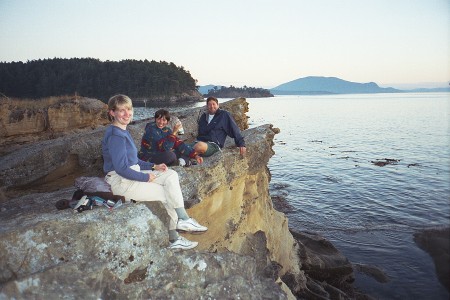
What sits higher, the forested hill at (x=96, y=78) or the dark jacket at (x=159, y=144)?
the forested hill at (x=96, y=78)

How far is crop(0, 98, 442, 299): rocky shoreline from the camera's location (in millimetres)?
3654

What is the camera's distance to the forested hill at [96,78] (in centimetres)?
12506

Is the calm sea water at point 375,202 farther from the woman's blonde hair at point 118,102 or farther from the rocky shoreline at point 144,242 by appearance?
the woman's blonde hair at point 118,102

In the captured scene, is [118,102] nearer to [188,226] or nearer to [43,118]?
[188,226]

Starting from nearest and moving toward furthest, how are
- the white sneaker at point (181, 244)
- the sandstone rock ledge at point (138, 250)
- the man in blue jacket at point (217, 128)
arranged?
the sandstone rock ledge at point (138, 250) → the white sneaker at point (181, 244) → the man in blue jacket at point (217, 128)

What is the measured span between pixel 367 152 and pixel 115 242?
39594mm

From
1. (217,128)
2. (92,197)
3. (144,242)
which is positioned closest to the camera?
(144,242)

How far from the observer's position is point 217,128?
354 inches

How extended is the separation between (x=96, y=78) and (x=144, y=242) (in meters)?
152

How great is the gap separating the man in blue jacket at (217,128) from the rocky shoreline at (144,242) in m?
0.37

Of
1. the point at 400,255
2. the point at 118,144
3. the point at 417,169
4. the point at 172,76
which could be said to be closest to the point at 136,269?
the point at 118,144

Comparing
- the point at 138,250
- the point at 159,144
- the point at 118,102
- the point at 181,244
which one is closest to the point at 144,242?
the point at 138,250

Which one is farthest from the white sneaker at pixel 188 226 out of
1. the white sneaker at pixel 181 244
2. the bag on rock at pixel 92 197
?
the bag on rock at pixel 92 197

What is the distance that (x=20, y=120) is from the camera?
1842 cm
